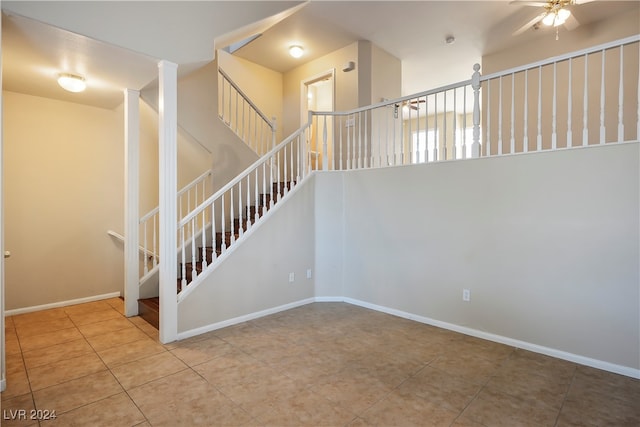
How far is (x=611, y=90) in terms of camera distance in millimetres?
4453

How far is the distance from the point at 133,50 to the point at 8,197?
2815 mm

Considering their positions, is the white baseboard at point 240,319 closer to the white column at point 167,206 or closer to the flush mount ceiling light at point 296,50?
the white column at point 167,206

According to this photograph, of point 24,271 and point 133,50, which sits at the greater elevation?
point 133,50

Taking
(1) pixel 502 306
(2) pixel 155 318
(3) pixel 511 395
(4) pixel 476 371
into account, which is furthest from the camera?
(2) pixel 155 318

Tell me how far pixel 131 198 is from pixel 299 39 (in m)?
3.61

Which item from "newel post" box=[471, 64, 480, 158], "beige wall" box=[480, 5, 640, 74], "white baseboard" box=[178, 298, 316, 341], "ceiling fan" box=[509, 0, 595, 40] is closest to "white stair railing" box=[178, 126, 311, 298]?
"white baseboard" box=[178, 298, 316, 341]

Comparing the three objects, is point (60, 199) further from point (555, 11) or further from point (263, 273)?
point (555, 11)

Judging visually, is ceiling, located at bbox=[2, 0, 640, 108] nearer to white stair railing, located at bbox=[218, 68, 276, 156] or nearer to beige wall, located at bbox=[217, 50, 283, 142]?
beige wall, located at bbox=[217, 50, 283, 142]

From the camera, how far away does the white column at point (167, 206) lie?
318cm

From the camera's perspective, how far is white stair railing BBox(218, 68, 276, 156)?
16.6ft

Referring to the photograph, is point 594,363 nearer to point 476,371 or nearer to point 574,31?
point 476,371

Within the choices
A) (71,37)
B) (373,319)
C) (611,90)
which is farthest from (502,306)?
(71,37)

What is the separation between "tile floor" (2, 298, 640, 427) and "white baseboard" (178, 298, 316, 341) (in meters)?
0.10

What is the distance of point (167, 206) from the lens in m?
3.22
